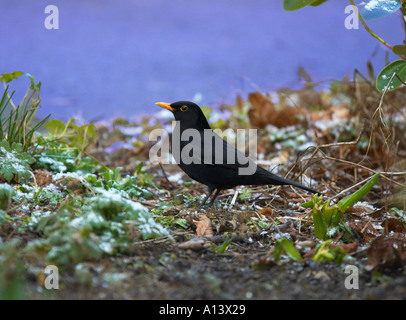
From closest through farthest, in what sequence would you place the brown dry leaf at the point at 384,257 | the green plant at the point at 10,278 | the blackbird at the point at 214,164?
the green plant at the point at 10,278, the brown dry leaf at the point at 384,257, the blackbird at the point at 214,164

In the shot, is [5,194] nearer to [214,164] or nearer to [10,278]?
[10,278]

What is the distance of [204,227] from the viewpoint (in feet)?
10.9

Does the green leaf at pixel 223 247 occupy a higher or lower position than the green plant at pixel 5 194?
lower

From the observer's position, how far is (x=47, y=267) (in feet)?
7.39

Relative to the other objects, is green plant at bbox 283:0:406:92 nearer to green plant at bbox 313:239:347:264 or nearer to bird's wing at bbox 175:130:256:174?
green plant at bbox 313:239:347:264

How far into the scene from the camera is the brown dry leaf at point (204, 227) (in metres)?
3.25

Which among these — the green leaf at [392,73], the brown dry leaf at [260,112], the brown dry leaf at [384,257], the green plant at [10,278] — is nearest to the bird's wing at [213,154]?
the green leaf at [392,73]

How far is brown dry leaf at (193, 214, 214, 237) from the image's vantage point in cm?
325

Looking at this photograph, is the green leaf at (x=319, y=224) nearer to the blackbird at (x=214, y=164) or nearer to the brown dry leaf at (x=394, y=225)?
the brown dry leaf at (x=394, y=225)

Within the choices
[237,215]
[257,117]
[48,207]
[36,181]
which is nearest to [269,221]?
[237,215]

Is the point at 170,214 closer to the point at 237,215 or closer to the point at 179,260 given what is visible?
the point at 237,215

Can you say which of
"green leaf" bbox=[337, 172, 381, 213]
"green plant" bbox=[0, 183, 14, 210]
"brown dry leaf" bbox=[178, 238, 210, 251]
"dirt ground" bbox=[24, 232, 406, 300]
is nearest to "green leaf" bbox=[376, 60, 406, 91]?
"green leaf" bbox=[337, 172, 381, 213]

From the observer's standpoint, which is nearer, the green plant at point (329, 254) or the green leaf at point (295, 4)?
the green plant at point (329, 254)

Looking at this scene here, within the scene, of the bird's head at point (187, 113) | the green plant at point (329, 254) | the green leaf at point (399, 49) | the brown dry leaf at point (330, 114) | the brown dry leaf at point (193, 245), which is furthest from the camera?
the brown dry leaf at point (330, 114)
